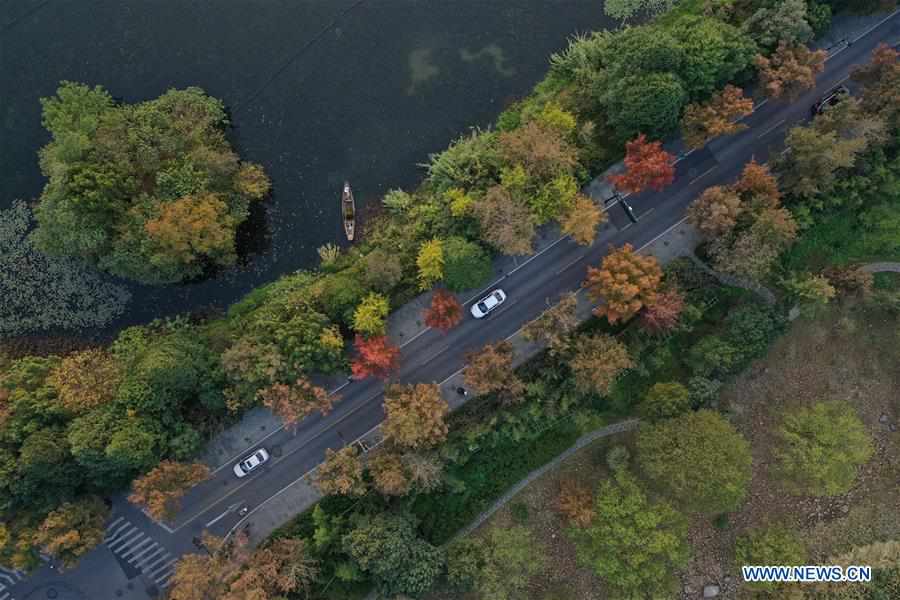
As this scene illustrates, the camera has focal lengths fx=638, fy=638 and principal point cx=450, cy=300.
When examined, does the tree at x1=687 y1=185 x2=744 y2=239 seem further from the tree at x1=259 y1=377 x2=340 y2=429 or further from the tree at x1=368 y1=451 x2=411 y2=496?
the tree at x1=259 y1=377 x2=340 y2=429

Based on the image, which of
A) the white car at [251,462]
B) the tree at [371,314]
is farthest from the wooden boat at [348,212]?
the white car at [251,462]

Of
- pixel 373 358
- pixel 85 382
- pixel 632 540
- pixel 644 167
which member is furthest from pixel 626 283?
pixel 85 382

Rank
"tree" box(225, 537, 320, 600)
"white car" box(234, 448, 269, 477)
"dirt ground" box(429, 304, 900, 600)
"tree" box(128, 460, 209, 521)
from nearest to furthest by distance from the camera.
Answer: "tree" box(225, 537, 320, 600)
"tree" box(128, 460, 209, 521)
"white car" box(234, 448, 269, 477)
"dirt ground" box(429, 304, 900, 600)

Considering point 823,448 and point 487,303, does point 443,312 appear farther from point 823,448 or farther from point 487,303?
point 823,448

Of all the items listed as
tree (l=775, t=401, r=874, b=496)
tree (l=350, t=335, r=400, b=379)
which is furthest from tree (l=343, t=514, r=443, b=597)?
tree (l=775, t=401, r=874, b=496)

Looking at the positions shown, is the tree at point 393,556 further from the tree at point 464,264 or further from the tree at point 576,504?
the tree at point 464,264

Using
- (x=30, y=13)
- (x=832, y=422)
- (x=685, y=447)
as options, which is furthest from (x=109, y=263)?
(x=832, y=422)
